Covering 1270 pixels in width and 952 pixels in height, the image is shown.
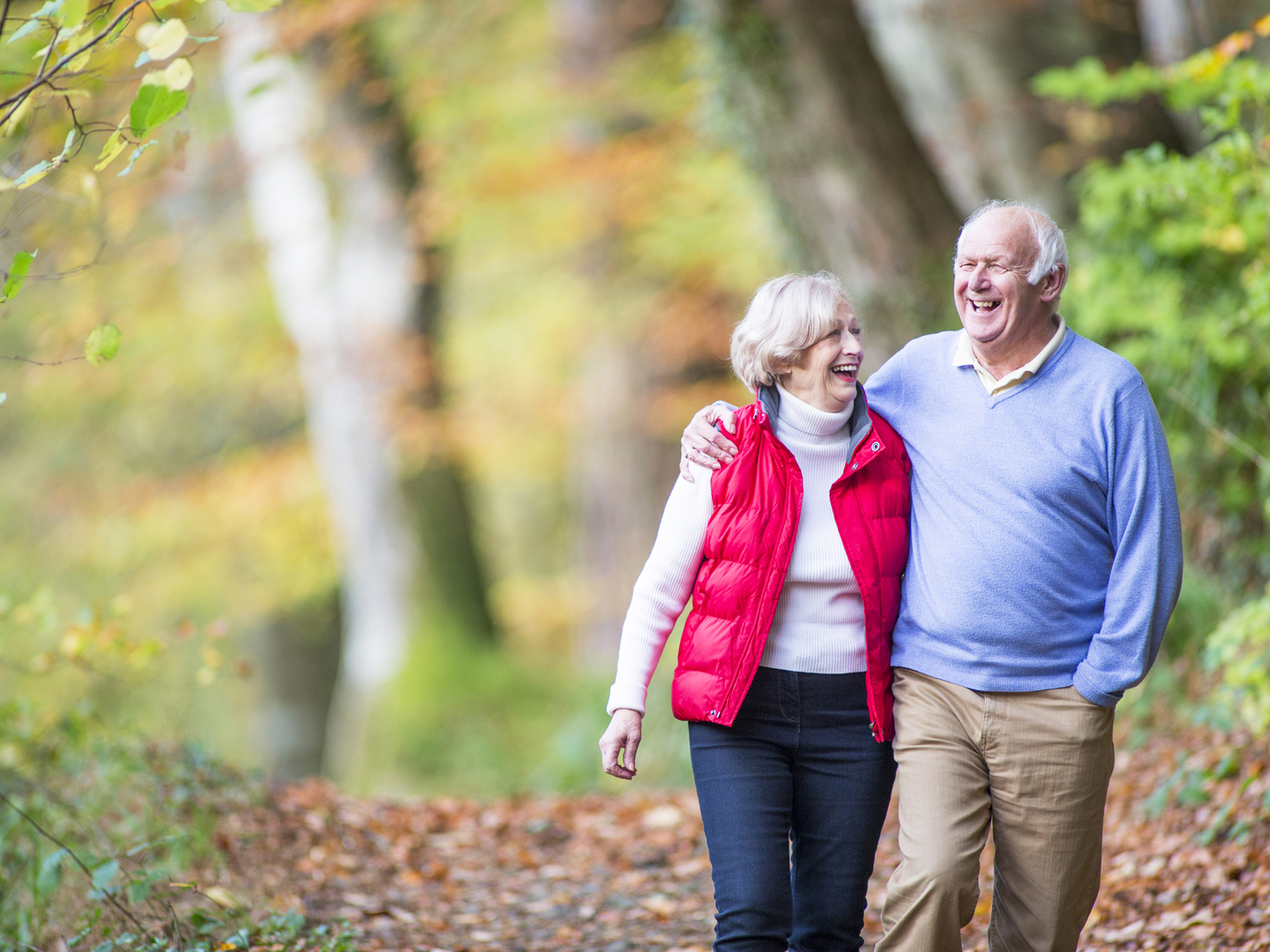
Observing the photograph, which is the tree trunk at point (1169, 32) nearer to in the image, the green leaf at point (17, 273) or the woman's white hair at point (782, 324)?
the woman's white hair at point (782, 324)

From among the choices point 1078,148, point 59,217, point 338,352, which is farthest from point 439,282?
point 1078,148

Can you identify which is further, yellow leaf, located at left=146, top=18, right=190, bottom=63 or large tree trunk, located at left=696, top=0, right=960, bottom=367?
large tree trunk, located at left=696, top=0, right=960, bottom=367

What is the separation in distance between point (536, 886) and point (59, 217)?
5.74 meters

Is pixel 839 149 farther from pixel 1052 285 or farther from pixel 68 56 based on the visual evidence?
pixel 68 56

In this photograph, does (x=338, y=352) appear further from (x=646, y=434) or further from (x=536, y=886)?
(x=536, y=886)

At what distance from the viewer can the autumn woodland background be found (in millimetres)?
4055

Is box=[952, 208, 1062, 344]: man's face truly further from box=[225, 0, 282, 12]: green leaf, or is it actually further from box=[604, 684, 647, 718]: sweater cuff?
box=[225, 0, 282, 12]: green leaf

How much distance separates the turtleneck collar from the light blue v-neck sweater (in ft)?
0.82

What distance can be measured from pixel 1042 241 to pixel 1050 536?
26.1 inches

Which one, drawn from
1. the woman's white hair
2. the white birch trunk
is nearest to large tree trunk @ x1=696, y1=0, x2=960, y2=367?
the woman's white hair

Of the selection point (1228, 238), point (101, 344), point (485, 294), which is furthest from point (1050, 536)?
point (485, 294)

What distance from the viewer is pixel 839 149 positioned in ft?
20.4

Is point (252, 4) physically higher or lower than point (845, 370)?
higher

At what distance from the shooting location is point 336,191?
9.42 meters
